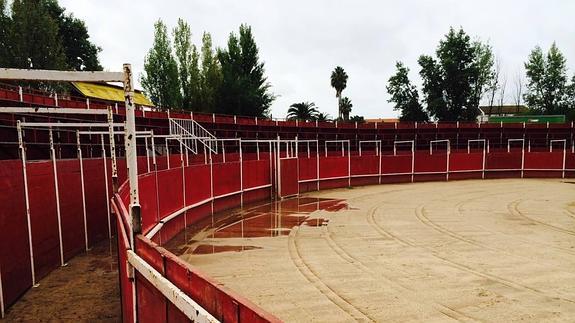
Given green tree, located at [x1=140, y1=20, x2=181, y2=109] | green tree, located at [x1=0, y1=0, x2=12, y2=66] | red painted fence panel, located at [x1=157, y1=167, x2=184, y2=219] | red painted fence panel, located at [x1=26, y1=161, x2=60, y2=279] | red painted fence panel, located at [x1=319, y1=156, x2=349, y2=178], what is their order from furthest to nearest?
green tree, located at [x1=140, y1=20, x2=181, y2=109] < green tree, located at [x1=0, y1=0, x2=12, y2=66] < red painted fence panel, located at [x1=319, y1=156, x2=349, y2=178] < red painted fence panel, located at [x1=157, y1=167, x2=184, y2=219] < red painted fence panel, located at [x1=26, y1=161, x2=60, y2=279]

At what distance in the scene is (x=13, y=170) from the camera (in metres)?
7.05

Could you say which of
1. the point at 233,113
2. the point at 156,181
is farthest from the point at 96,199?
the point at 233,113

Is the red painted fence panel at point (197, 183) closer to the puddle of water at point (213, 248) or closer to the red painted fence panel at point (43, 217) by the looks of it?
the puddle of water at point (213, 248)

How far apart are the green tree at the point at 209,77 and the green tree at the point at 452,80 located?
33115mm

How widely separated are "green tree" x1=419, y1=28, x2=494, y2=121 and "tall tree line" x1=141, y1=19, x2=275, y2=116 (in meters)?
28.4

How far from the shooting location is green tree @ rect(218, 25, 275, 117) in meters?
50.2

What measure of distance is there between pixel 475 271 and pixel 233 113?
44.2 metres

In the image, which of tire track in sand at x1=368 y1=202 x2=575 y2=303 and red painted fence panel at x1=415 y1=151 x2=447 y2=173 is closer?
tire track in sand at x1=368 y1=202 x2=575 y2=303

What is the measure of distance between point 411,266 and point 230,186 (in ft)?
30.6

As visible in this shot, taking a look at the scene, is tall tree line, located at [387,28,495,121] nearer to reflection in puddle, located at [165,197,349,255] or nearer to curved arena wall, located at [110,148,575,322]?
curved arena wall, located at [110,148,575,322]

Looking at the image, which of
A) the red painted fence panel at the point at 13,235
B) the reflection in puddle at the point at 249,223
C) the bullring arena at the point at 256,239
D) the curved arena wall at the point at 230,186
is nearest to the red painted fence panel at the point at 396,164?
the curved arena wall at the point at 230,186

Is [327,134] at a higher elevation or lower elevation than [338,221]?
higher

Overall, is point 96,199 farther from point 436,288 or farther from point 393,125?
point 393,125

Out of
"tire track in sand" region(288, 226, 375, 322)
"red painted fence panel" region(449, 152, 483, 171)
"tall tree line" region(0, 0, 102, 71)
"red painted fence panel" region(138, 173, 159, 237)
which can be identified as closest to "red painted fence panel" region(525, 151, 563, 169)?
"red painted fence panel" region(449, 152, 483, 171)
